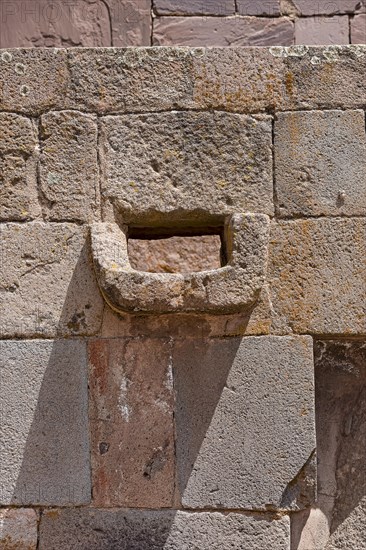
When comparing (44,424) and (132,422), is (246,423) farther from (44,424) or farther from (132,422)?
(44,424)

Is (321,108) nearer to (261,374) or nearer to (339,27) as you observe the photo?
(261,374)

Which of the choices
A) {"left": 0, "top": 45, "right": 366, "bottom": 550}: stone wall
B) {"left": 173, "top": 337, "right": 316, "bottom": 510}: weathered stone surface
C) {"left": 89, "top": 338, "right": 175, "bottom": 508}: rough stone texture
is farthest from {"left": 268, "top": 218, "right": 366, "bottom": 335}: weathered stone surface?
{"left": 89, "top": 338, "right": 175, "bottom": 508}: rough stone texture

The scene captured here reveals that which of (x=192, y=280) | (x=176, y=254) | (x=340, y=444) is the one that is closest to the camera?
(x=192, y=280)

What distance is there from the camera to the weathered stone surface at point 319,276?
3.09 meters

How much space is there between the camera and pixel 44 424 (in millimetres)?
3064

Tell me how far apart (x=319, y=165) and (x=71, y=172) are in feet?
3.15

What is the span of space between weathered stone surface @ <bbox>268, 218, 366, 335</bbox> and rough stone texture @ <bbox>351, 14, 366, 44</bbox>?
113 inches

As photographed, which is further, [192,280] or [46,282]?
[46,282]

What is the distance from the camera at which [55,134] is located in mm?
3127

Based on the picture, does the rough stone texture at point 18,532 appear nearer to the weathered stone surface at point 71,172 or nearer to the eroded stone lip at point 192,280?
the eroded stone lip at point 192,280

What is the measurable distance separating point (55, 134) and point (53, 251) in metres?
0.45

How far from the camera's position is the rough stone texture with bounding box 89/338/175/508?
3047 millimetres

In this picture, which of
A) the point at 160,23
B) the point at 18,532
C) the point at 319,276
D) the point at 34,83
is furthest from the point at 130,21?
the point at 18,532

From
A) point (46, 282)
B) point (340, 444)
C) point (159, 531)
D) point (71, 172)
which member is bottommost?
point (159, 531)
